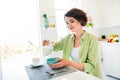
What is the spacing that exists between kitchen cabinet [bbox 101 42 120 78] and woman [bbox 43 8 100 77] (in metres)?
1.79

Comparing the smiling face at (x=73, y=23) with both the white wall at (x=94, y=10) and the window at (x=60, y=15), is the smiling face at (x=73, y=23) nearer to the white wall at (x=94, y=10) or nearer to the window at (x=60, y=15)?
the window at (x=60, y=15)

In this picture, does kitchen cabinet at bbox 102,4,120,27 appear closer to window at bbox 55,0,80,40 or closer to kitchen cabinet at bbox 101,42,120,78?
kitchen cabinet at bbox 101,42,120,78

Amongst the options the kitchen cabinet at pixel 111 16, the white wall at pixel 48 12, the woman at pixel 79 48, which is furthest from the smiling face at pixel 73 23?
the kitchen cabinet at pixel 111 16

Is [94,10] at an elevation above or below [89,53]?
above

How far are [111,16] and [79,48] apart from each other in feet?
8.13

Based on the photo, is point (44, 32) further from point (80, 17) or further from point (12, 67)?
point (80, 17)

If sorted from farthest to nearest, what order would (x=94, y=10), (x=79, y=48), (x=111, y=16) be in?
(x=94, y=10), (x=111, y=16), (x=79, y=48)

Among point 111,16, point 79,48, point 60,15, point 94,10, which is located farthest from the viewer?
point 94,10

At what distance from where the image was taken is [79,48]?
1.33m

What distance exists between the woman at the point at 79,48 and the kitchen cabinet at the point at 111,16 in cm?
226

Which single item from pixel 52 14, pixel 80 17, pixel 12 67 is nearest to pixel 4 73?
pixel 12 67

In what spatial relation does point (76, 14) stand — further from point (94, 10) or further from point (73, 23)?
point (94, 10)

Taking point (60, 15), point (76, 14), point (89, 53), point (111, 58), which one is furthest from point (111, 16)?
point (89, 53)

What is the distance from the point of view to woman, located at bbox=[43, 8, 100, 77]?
1128mm
